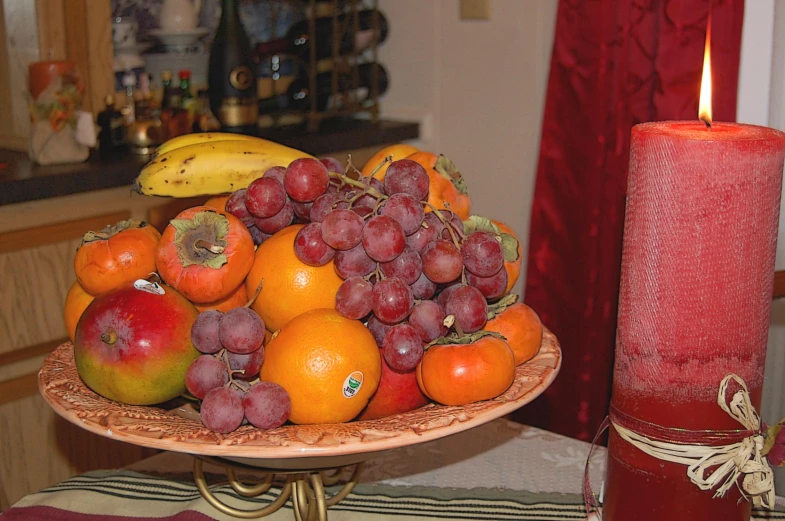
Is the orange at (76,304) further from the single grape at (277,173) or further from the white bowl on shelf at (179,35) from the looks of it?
the white bowl on shelf at (179,35)

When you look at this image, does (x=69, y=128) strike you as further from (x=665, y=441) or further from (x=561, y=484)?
(x=665, y=441)

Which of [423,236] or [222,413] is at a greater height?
[423,236]

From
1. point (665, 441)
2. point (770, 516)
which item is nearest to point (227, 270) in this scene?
point (665, 441)

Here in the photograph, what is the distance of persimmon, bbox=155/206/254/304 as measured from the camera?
67 cm

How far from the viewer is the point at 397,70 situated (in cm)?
243

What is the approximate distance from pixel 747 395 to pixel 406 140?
193 centimetres

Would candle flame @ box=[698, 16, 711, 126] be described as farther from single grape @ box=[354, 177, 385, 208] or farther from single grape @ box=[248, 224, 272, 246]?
single grape @ box=[248, 224, 272, 246]

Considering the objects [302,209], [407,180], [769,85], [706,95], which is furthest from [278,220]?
[769,85]

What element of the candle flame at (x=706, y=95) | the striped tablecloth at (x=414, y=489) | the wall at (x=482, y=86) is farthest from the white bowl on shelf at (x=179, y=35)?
the candle flame at (x=706, y=95)

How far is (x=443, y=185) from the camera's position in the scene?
792mm

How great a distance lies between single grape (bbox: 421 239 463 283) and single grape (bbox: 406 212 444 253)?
11 mm

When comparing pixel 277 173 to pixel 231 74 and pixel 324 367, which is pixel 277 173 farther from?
pixel 231 74

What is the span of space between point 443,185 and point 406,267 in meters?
0.15

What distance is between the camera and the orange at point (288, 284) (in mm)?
687
